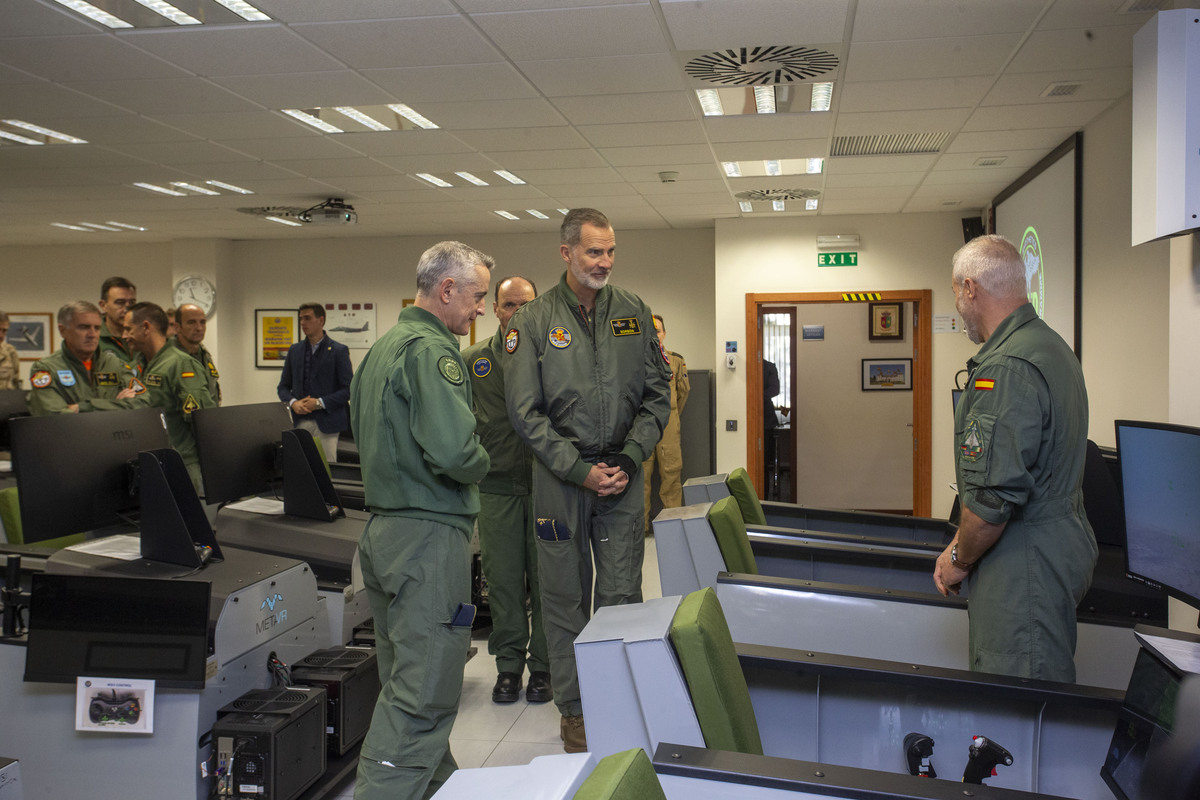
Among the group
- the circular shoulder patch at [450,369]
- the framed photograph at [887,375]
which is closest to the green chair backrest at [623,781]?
the circular shoulder patch at [450,369]

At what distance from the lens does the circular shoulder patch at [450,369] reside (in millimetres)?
2248

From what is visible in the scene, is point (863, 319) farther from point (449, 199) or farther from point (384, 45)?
point (384, 45)

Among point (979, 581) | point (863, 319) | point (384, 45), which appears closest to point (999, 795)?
point (979, 581)

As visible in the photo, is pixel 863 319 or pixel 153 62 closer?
pixel 153 62

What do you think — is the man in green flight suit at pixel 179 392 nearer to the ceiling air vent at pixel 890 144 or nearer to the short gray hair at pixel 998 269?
the short gray hair at pixel 998 269

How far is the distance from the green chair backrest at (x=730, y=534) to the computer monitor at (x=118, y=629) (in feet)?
4.51

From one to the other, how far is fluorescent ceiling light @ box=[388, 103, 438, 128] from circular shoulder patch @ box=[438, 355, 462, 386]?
108 inches

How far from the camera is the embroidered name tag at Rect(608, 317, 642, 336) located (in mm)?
2846

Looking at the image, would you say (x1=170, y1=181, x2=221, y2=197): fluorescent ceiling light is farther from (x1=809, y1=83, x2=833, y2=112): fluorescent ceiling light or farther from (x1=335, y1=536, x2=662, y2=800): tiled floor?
(x1=335, y1=536, x2=662, y2=800): tiled floor

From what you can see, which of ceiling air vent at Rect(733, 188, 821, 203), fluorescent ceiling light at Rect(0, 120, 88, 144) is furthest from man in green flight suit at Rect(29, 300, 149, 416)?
ceiling air vent at Rect(733, 188, 821, 203)

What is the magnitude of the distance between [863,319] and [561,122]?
5.24 m

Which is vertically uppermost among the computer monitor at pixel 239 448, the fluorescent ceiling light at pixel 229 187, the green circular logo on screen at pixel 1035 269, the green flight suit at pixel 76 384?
the fluorescent ceiling light at pixel 229 187

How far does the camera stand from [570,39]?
360 centimetres

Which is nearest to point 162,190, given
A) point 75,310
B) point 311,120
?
point 75,310
